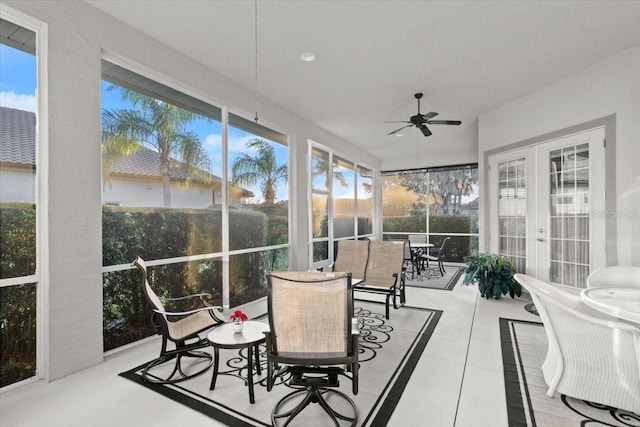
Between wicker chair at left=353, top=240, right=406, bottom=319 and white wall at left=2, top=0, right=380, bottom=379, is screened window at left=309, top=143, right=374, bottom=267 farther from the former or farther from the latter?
white wall at left=2, top=0, right=380, bottom=379

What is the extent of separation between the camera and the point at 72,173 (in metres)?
2.72

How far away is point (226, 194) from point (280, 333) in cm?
274

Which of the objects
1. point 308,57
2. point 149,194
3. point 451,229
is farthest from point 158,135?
point 451,229

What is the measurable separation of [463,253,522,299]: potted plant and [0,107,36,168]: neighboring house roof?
5.70 m

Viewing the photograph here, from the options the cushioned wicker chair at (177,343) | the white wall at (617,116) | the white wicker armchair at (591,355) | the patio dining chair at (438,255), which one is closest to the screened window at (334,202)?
the patio dining chair at (438,255)

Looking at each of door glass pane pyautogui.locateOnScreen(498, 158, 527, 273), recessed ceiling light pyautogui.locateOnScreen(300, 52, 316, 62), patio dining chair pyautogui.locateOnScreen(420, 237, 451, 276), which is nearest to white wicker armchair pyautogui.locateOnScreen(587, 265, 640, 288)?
door glass pane pyautogui.locateOnScreen(498, 158, 527, 273)

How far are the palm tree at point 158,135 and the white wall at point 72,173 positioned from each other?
25 cm

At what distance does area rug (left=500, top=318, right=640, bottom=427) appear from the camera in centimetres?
205

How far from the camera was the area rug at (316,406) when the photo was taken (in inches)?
83.5

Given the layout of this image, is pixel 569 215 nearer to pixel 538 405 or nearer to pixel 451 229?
pixel 538 405

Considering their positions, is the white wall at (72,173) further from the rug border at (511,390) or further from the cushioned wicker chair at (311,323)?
the rug border at (511,390)

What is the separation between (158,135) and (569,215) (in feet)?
18.3

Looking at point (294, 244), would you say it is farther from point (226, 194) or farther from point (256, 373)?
point (256, 373)

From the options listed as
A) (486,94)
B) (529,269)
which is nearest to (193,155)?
(486,94)
